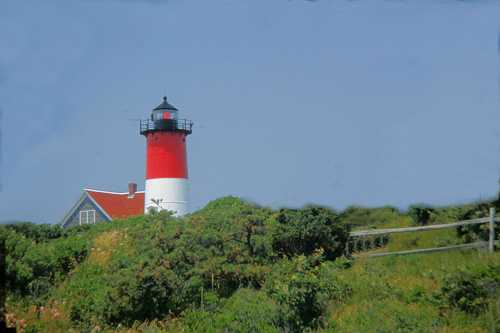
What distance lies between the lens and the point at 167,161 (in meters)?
21.6

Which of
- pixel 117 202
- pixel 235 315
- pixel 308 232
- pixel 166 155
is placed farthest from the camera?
pixel 117 202

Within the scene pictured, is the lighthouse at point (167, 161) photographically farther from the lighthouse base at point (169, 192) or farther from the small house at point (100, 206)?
the small house at point (100, 206)

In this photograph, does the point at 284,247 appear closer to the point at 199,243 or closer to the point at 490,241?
the point at 199,243

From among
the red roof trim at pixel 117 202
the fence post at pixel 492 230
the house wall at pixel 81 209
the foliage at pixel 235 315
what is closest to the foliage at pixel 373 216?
the fence post at pixel 492 230

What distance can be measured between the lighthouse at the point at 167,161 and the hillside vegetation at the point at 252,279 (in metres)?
10.5

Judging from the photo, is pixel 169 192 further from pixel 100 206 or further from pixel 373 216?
pixel 373 216

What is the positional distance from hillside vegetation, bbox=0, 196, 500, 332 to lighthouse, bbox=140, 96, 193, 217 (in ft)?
34.4

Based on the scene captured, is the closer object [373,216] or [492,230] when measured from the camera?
[492,230]

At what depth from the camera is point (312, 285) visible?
7074 mm

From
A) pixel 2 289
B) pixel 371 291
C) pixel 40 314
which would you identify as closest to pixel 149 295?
pixel 40 314

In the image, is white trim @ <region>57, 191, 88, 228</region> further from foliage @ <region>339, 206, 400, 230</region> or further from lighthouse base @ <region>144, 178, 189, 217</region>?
foliage @ <region>339, 206, 400, 230</region>

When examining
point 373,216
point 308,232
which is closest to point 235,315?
point 308,232

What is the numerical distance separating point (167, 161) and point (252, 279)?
13.6 meters

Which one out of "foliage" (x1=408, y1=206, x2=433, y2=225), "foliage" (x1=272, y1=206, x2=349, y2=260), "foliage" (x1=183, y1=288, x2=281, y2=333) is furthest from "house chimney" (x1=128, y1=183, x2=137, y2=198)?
"foliage" (x1=408, y1=206, x2=433, y2=225)
